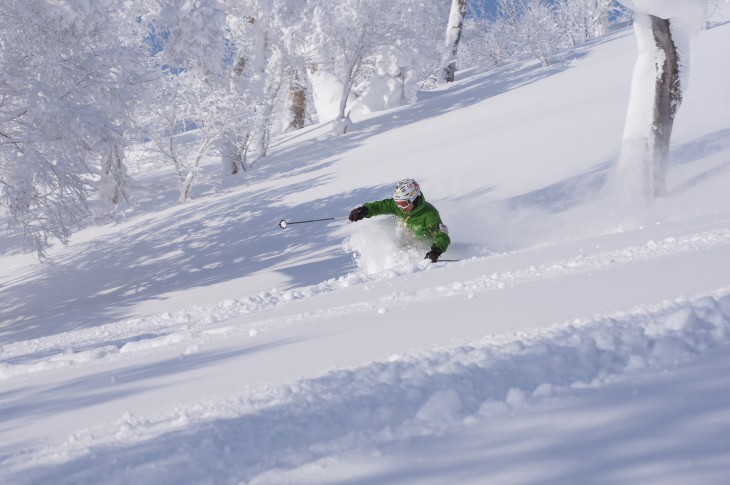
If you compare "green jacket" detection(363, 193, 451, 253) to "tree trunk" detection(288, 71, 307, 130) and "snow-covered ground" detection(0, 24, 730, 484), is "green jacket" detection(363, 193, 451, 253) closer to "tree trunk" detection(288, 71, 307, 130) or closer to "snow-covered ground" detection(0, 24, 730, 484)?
"snow-covered ground" detection(0, 24, 730, 484)

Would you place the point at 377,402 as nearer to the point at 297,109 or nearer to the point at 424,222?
the point at 424,222

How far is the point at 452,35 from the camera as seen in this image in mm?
30953

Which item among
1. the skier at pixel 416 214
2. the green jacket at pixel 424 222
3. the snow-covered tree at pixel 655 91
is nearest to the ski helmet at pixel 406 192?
the skier at pixel 416 214

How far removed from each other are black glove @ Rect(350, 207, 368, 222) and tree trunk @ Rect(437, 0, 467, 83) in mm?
23016

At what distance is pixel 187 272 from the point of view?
14.8 m

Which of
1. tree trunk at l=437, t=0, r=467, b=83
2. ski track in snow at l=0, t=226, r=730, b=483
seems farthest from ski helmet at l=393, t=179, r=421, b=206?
tree trunk at l=437, t=0, r=467, b=83

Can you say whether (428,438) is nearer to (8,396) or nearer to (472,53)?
(8,396)

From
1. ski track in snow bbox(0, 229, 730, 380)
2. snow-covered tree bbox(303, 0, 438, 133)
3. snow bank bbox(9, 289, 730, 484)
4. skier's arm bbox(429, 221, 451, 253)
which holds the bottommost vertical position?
skier's arm bbox(429, 221, 451, 253)

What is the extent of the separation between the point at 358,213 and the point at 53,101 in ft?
20.2

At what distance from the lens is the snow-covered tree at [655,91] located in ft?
33.5

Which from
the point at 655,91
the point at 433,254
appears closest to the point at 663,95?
the point at 655,91

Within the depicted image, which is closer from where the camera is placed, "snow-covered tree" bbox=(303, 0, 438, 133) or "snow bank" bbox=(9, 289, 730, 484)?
"snow bank" bbox=(9, 289, 730, 484)

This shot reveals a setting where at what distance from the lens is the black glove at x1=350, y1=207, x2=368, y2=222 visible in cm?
971

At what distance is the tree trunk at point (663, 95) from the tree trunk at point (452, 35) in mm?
21375
